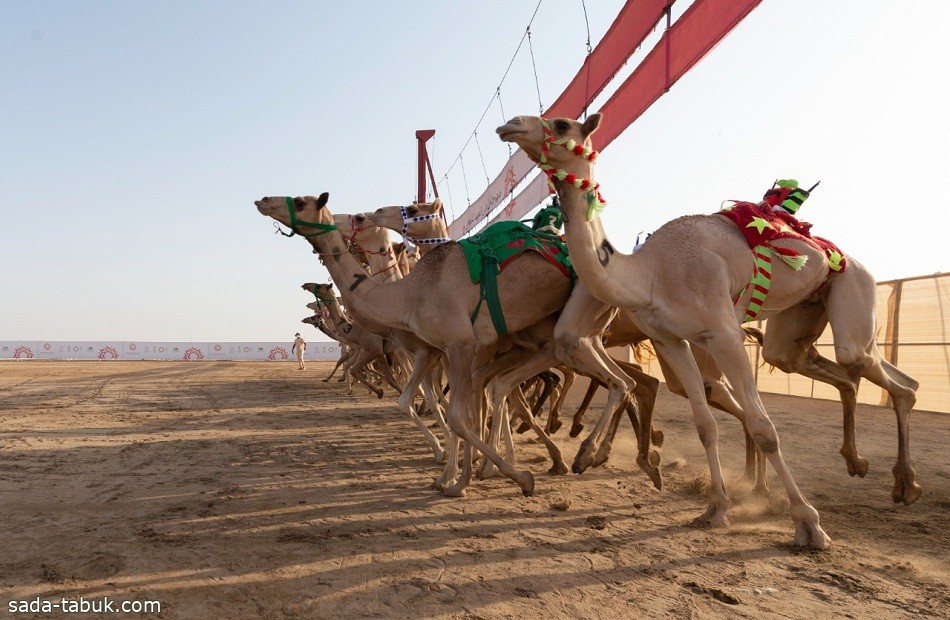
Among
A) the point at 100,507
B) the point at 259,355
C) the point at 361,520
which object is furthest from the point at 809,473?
the point at 259,355

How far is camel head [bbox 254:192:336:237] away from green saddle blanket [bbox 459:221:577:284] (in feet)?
5.20

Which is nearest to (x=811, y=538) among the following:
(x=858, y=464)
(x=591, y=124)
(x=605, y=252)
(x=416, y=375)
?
(x=858, y=464)

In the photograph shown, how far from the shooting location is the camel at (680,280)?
4578mm

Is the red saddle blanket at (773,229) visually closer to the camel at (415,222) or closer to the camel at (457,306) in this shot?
the camel at (457,306)

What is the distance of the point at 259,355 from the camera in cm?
6494

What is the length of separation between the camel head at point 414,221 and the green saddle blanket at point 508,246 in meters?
1.54

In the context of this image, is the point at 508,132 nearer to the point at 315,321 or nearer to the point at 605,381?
the point at 605,381

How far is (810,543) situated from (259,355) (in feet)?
213

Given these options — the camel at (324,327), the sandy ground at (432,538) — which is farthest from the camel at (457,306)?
the camel at (324,327)

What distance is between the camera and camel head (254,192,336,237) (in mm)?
6930

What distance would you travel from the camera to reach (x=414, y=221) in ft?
25.7

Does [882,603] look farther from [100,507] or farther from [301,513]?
[100,507]

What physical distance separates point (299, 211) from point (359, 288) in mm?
1042

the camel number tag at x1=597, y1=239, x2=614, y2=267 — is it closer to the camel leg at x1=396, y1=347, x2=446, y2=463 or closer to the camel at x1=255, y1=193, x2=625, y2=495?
the camel at x1=255, y1=193, x2=625, y2=495
